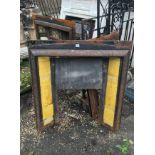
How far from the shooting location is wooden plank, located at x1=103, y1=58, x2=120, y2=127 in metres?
2.27

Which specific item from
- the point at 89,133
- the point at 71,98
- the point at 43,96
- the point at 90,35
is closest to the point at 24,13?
the point at 90,35

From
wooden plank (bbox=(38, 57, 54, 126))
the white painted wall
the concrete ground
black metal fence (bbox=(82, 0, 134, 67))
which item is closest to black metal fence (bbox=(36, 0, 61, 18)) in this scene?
the white painted wall

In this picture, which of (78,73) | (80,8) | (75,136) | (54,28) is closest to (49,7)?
(80,8)

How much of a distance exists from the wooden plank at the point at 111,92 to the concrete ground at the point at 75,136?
0.18 metres

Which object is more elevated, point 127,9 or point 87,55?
point 127,9

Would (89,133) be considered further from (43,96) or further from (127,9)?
(127,9)

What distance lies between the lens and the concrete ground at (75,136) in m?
2.39

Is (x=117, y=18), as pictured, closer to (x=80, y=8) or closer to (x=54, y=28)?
(x=80, y=8)

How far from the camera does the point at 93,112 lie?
9.00 ft

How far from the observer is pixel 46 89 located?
7.81 feet

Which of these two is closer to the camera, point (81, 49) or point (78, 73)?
point (81, 49)

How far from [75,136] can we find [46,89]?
2.11ft

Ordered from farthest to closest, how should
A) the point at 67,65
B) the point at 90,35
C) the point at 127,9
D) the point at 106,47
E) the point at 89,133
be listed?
the point at 127,9 → the point at 90,35 → the point at 89,133 → the point at 67,65 → the point at 106,47
